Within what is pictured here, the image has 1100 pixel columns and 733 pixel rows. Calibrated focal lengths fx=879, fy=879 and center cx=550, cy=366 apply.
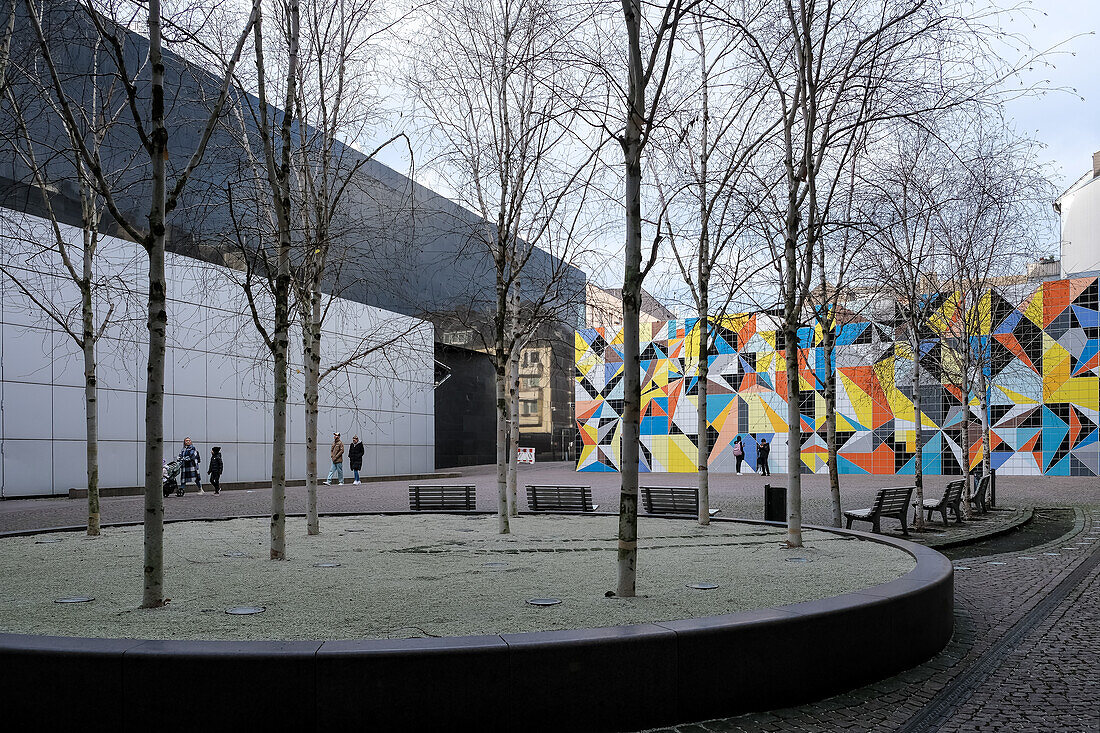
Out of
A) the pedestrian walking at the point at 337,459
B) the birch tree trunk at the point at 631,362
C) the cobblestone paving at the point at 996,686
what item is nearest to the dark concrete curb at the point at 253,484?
the pedestrian walking at the point at 337,459

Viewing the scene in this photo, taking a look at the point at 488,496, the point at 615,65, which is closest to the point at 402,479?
the point at 488,496

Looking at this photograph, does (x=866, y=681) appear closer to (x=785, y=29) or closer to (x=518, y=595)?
(x=518, y=595)

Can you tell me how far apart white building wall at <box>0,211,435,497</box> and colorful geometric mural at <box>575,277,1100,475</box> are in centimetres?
1329

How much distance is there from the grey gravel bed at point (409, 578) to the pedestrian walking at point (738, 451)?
27.2 metres

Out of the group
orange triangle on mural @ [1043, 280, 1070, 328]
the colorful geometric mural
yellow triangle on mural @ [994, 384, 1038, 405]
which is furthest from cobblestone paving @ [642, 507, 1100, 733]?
orange triangle on mural @ [1043, 280, 1070, 328]

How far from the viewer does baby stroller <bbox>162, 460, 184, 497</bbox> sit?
25.5m

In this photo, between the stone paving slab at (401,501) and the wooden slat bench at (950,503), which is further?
the stone paving slab at (401,501)

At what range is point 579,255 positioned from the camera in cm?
1504

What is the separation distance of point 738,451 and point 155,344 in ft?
117

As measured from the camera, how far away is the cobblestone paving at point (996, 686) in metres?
5.33

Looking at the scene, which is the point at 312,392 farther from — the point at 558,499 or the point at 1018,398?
the point at 1018,398

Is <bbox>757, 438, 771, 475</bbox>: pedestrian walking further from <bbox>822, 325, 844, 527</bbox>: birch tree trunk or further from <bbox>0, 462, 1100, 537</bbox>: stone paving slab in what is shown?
<bbox>822, 325, 844, 527</bbox>: birch tree trunk

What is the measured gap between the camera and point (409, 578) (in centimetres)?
885

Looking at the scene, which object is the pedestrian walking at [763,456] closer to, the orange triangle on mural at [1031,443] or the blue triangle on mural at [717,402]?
the blue triangle on mural at [717,402]
